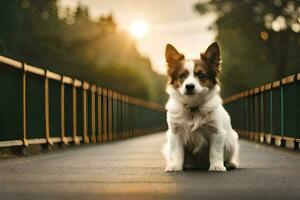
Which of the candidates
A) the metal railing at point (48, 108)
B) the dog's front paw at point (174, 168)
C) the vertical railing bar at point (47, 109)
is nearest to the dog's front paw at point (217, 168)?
the dog's front paw at point (174, 168)

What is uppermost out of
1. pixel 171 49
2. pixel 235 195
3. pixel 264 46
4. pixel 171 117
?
pixel 264 46

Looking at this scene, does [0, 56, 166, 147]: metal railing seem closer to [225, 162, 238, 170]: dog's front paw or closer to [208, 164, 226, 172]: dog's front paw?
[225, 162, 238, 170]: dog's front paw

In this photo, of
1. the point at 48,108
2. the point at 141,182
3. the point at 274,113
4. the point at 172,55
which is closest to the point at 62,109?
the point at 48,108

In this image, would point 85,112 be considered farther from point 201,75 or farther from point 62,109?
point 201,75

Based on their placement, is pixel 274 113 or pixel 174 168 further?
pixel 274 113

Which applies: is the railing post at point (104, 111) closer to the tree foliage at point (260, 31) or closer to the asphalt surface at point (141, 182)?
the asphalt surface at point (141, 182)

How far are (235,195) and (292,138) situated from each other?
346 inches

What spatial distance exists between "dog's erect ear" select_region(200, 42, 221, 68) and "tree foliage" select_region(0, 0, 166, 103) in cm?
3293

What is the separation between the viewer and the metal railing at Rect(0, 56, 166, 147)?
42.1 feet

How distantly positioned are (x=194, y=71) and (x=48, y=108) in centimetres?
791

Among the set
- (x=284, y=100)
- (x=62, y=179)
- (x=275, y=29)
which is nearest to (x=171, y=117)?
(x=62, y=179)

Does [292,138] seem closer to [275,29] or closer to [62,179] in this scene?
[62,179]

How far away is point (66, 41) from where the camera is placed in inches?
2943

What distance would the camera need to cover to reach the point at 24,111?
44.9 ft
